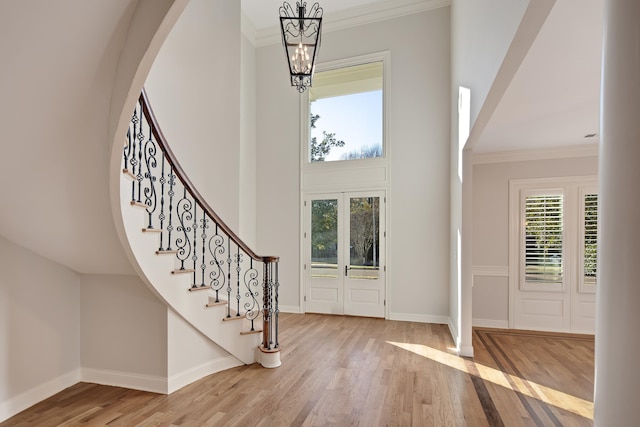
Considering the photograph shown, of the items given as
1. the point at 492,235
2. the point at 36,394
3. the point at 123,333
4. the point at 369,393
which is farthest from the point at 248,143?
the point at 369,393

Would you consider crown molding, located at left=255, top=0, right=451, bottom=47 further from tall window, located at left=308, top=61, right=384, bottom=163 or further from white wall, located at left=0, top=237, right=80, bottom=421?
white wall, located at left=0, top=237, right=80, bottom=421

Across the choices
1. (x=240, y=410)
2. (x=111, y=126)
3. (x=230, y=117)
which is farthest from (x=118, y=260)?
(x=230, y=117)

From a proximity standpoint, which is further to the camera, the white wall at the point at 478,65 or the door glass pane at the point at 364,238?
the door glass pane at the point at 364,238

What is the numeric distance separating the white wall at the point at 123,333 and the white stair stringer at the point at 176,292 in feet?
0.76

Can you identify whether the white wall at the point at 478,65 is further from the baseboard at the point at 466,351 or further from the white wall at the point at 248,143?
the white wall at the point at 248,143

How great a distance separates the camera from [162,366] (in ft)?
10.4

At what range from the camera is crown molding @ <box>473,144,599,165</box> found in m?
5.16

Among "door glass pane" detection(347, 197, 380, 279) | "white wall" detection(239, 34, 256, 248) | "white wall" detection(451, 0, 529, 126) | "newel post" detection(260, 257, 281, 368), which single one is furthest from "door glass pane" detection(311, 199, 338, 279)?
"white wall" detection(451, 0, 529, 126)

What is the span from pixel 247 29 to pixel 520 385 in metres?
7.09

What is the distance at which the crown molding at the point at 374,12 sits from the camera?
587 cm

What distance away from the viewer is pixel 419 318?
5.79m

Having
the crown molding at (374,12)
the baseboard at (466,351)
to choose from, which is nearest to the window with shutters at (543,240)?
the baseboard at (466,351)

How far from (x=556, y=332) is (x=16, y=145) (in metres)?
6.74

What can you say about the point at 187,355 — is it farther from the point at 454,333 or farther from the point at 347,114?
the point at 347,114
